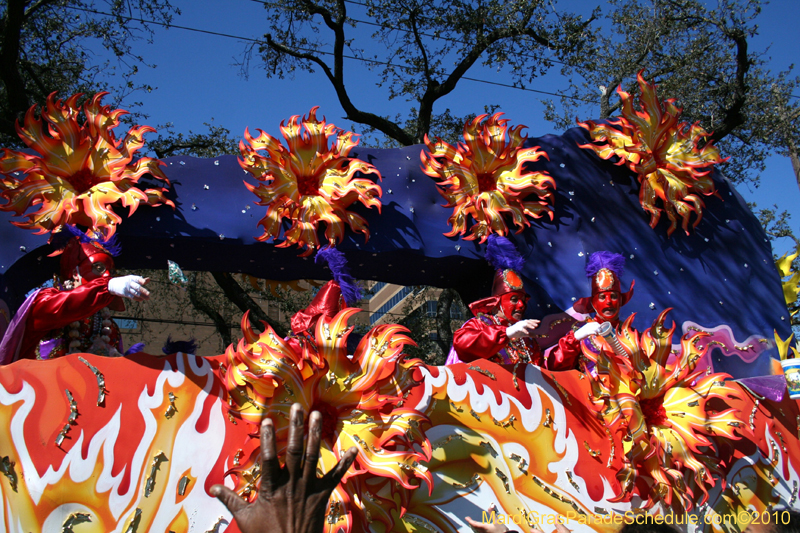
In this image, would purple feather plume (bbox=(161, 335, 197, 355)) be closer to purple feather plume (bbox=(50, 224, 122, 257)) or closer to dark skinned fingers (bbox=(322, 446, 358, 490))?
purple feather plume (bbox=(50, 224, 122, 257))

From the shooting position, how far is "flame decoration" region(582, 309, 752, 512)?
4355 mm

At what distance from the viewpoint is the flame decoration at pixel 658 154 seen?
19.0 ft

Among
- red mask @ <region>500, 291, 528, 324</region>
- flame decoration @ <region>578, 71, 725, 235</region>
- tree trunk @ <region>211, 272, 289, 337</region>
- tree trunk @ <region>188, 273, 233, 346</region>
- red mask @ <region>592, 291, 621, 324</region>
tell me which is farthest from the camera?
tree trunk @ <region>188, 273, 233, 346</region>

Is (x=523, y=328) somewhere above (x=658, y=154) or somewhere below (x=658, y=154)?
below

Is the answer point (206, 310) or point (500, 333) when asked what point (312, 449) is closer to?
point (500, 333)

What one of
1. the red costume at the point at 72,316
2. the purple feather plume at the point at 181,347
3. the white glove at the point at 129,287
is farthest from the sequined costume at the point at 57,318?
the purple feather plume at the point at 181,347

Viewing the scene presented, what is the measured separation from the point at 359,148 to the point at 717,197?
336 cm

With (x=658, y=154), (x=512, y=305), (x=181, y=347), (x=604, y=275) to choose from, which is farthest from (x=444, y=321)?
(x=181, y=347)

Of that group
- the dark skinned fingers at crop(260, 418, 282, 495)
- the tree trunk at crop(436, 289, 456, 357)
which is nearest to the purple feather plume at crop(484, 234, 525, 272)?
the dark skinned fingers at crop(260, 418, 282, 495)

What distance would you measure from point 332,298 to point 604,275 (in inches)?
82.4

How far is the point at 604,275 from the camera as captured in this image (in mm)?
5031

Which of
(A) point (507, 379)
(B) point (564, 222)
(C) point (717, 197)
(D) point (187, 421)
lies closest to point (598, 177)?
(B) point (564, 222)

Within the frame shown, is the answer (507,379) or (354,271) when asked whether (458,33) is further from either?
(507,379)

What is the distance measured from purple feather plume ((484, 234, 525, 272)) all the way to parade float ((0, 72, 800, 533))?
16 centimetres
